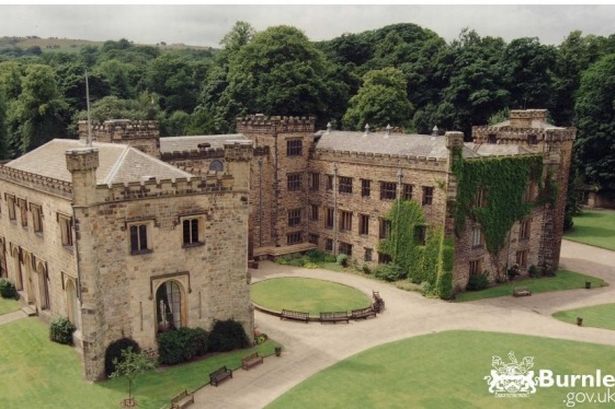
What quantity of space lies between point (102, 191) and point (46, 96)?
57514mm

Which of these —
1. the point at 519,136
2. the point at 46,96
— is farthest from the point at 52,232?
the point at 46,96

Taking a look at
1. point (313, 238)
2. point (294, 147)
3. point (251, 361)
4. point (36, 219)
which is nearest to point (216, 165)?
point (294, 147)

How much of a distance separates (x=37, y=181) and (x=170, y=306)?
461 inches

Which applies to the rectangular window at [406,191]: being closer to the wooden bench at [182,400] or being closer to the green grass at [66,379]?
the green grass at [66,379]

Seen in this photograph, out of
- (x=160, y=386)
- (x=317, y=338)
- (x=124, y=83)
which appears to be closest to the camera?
(x=160, y=386)

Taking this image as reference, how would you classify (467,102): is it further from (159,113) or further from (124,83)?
(124,83)

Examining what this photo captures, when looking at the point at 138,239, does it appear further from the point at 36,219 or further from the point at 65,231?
the point at 36,219

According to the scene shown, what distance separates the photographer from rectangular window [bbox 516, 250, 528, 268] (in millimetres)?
48134

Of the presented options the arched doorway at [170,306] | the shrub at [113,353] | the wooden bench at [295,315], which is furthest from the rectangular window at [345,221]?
the shrub at [113,353]

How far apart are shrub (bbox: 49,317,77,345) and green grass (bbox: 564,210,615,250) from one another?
171 ft

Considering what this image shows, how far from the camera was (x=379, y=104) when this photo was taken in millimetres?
75875

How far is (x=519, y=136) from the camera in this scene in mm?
49031

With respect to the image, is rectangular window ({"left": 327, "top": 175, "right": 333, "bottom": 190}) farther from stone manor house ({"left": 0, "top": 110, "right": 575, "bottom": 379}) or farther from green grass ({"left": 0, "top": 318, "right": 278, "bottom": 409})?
green grass ({"left": 0, "top": 318, "right": 278, "bottom": 409})

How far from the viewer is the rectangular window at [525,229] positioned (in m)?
47.8
